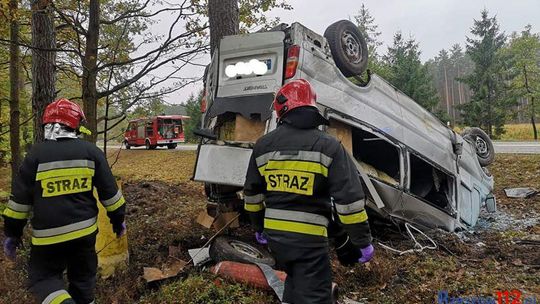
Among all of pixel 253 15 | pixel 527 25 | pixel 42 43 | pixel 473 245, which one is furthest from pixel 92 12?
pixel 527 25

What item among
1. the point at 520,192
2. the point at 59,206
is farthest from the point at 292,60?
the point at 520,192

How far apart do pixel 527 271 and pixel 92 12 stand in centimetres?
591

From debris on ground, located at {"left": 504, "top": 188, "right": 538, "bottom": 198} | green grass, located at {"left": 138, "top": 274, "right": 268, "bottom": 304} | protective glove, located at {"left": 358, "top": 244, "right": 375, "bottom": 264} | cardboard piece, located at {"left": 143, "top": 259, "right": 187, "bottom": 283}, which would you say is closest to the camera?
protective glove, located at {"left": 358, "top": 244, "right": 375, "bottom": 264}

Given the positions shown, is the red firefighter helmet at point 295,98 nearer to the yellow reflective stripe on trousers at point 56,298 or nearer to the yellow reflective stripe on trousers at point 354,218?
the yellow reflective stripe on trousers at point 354,218

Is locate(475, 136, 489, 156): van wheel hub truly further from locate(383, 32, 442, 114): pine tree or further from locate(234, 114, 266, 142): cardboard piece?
locate(383, 32, 442, 114): pine tree

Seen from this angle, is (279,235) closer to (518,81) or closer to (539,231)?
(539,231)

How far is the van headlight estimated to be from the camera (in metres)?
3.72

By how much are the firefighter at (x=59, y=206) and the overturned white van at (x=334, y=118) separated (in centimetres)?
122

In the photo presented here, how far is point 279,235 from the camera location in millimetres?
2475

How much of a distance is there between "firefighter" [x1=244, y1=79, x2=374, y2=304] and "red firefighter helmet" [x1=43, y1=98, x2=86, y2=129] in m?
1.42

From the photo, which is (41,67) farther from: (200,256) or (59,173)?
(200,256)

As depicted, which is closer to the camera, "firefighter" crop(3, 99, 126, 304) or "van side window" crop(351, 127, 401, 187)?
"firefighter" crop(3, 99, 126, 304)

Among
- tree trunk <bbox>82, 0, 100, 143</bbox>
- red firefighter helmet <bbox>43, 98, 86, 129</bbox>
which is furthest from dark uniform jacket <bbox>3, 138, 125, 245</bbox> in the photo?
tree trunk <bbox>82, 0, 100, 143</bbox>

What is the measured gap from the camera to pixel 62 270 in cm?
287
